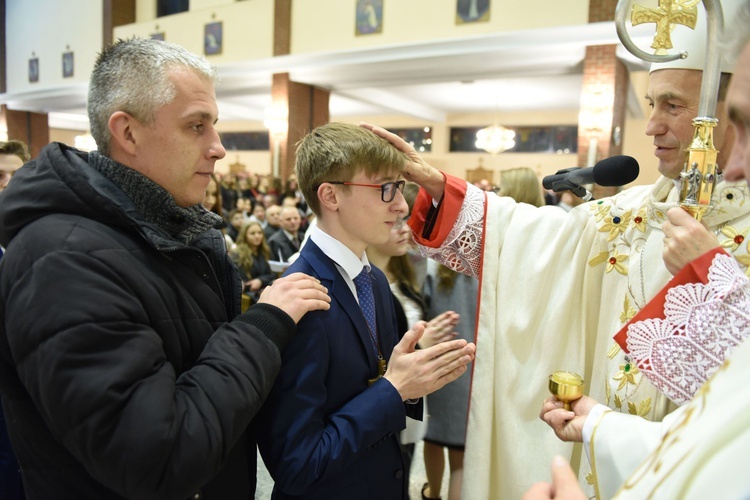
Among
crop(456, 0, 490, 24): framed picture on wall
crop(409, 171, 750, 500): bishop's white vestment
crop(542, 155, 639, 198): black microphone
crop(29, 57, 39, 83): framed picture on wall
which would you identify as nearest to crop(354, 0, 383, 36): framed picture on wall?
crop(456, 0, 490, 24): framed picture on wall

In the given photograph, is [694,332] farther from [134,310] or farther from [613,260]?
[134,310]

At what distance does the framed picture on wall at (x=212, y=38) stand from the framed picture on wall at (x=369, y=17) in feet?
11.0

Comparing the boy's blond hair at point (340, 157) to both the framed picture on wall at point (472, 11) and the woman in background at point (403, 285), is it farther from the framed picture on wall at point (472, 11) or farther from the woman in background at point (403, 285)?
the framed picture on wall at point (472, 11)

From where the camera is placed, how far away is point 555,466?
756 millimetres

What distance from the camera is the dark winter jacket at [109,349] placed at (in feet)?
2.74

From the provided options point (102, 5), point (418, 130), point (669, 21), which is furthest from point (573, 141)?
point (669, 21)

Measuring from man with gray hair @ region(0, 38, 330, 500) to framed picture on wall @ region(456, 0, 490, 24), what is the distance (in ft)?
25.9

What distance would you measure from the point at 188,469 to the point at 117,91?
756 millimetres

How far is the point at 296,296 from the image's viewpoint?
1.14 meters

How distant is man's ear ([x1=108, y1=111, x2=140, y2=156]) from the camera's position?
3.58 feet

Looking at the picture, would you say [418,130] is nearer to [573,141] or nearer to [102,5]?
[573,141]

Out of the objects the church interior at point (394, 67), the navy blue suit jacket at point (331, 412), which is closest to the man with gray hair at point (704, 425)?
the navy blue suit jacket at point (331, 412)

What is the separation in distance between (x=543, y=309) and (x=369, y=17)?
28.3ft

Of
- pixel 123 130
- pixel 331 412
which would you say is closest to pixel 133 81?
pixel 123 130
